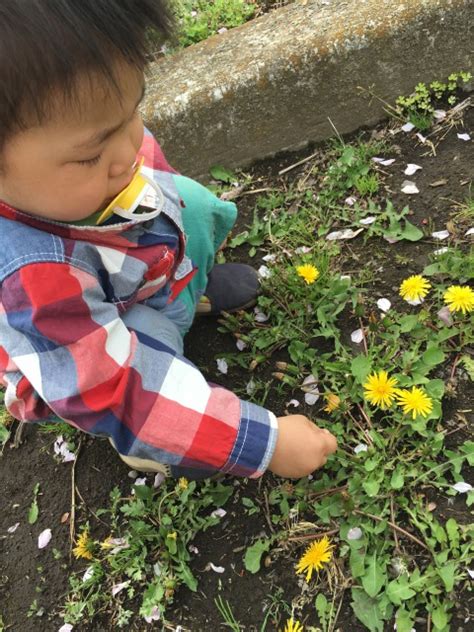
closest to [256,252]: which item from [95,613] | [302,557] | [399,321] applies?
[399,321]

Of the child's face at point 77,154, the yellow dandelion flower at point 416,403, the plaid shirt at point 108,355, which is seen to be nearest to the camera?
the child's face at point 77,154

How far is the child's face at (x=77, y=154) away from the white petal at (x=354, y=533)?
112cm

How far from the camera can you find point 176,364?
154 centimetres

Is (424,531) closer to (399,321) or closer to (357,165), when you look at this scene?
(399,321)

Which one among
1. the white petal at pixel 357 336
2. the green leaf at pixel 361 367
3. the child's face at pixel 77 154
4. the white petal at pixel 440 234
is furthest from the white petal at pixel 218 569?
the white petal at pixel 440 234

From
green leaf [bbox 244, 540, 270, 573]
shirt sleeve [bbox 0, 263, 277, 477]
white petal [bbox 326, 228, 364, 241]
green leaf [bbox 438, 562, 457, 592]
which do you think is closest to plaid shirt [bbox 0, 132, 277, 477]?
shirt sleeve [bbox 0, 263, 277, 477]

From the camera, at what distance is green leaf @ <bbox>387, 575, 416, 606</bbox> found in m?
1.54

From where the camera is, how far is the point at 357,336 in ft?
6.76

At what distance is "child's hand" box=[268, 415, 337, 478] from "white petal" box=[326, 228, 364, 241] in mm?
908

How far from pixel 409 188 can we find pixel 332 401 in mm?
988

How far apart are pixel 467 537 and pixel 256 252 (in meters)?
1.36

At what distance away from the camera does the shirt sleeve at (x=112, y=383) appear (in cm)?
131

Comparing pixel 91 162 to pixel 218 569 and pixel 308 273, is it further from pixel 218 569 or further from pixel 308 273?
pixel 218 569

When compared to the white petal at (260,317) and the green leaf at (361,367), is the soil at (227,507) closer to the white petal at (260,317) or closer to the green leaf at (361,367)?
the white petal at (260,317)
